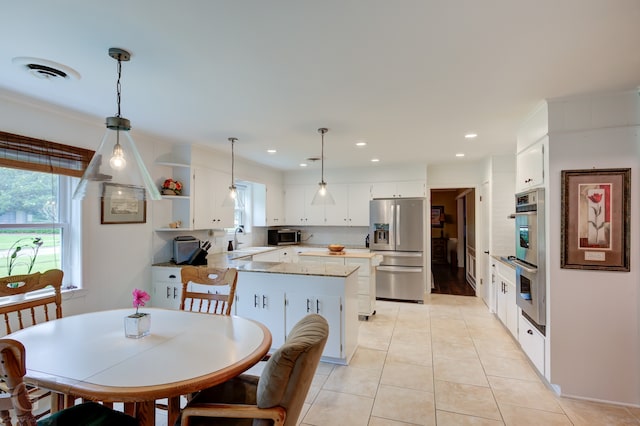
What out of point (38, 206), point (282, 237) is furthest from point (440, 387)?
point (282, 237)

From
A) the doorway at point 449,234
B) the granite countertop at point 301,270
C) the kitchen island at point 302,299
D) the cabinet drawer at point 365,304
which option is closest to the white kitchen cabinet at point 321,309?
the kitchen island at point 302,299

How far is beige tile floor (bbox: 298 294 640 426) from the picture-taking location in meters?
2.22

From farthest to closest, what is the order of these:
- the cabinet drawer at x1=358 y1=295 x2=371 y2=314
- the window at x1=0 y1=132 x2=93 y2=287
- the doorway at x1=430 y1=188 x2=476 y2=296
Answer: the doorway at x1=430 y1=188 x2=476 y2=296 < the cabinet drawer at x1=358 y1=295 x2=371 y2=314 < the window at x1=0 y1=132 x2=93 y2=287

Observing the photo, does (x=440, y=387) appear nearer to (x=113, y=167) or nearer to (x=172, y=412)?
(x=172, y=412)

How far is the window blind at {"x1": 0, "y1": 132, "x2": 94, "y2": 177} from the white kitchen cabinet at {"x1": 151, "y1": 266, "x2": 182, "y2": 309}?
1.36 meters

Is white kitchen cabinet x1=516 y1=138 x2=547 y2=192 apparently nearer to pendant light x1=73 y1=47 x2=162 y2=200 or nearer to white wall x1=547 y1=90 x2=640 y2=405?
white wall x1=547 y1=90 x2=640 y2=405

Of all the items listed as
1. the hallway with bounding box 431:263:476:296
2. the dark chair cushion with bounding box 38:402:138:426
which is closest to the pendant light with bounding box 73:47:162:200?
the dark chair cushion with bounding box 38:402:138:426

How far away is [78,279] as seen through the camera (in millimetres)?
2986

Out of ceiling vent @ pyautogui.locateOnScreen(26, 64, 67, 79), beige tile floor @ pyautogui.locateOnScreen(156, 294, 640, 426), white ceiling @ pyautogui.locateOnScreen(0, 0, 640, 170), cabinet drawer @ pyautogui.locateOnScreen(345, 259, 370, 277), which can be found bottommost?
beige tile floor @ pyautogui.locateOnScreen(156, 294, 640, 426)

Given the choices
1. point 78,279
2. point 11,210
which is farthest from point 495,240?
point 11,210

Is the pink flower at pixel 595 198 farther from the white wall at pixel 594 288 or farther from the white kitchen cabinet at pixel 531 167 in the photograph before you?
the white kitchen cabinet at pixel 531 167

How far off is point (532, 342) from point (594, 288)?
2.58ft

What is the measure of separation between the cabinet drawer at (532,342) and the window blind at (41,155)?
14.4ft

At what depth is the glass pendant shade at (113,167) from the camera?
166 cm
